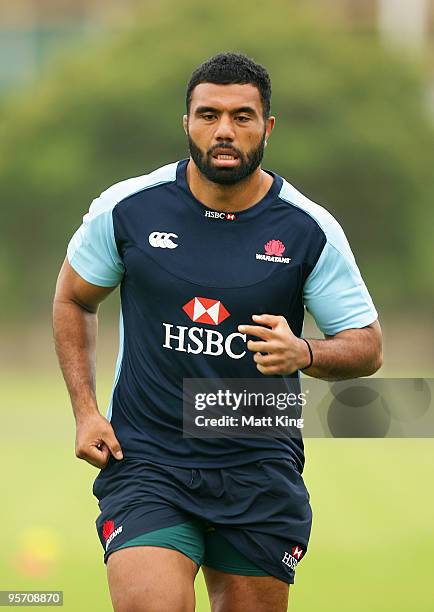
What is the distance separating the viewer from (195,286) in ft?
18.5

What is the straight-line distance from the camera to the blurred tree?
3606cm

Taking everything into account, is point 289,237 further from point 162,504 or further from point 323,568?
point 323,568

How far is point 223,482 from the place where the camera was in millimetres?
5668

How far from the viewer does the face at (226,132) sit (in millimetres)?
5672

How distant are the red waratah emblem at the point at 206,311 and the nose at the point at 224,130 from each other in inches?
24.8

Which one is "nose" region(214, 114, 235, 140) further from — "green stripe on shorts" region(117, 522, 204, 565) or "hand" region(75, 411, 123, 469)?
"green stripe on shorts" region(117, 522, 204, 565)

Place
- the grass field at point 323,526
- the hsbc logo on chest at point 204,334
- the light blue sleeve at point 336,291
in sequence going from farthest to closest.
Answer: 1. the grass field at point 323,526
2. the light blue sleeve at point 336,291
3. the hsbc logo on chest at point 204,334

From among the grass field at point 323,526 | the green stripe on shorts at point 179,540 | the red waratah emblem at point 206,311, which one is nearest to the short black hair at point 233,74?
the red waratah emblem at point 206,311

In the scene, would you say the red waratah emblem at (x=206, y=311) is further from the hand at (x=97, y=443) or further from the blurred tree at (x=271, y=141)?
the blurred tree at (x=271, y=141)

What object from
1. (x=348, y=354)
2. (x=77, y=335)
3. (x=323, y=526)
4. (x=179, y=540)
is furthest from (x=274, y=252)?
(x=323, y=526)

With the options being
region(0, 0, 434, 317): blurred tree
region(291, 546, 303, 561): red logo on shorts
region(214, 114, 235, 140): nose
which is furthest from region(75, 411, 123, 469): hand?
region(0, 0, 434, 317): blurred tree

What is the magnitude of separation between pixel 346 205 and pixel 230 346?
3184cm

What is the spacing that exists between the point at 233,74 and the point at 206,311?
0.94 m

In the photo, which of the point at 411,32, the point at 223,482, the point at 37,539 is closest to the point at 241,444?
the point at 223,482
